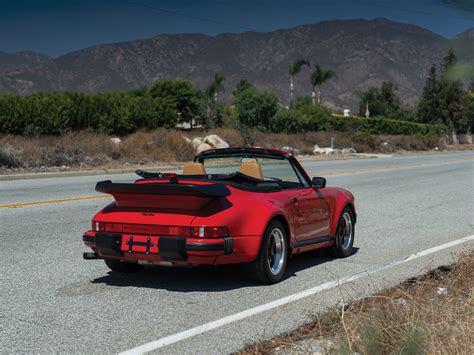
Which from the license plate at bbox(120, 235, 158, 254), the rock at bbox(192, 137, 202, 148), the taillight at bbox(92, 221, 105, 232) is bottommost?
the rock at bbox(192, 137, 202, 148)

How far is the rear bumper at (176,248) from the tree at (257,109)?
1648 inches

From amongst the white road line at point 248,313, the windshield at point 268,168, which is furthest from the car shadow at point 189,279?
the windshield at point 268,168

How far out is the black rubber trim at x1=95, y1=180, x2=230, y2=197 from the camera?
642 cm

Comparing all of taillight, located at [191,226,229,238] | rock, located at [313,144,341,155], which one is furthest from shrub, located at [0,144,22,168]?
rock, located at [313,144,341,155]

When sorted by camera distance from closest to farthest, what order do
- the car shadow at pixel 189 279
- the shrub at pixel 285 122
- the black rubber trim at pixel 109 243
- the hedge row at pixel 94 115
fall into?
the black rubber trim at pixel 109 243
the car shadow at pixel 189 279
the hedge row at pixel 94 115
the shrub at pixel 285 122

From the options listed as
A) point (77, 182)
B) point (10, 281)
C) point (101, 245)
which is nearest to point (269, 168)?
point (101, 245)

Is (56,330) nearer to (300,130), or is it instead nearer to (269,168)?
(269,168)

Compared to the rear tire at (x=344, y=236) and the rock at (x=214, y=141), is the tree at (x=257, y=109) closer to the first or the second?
the rock at (x=214, y=141)

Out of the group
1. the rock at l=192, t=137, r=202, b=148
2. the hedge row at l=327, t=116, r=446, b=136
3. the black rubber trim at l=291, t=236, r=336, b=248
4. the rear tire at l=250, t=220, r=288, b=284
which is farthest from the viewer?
the hedge row at l=327, t=116, r=446, b=136

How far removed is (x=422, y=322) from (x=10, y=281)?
4.25 m

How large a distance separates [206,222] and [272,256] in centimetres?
103

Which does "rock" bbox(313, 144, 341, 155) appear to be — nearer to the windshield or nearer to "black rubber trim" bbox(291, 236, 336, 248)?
"black rubber trim" bbox(291, 236, 336, 248)

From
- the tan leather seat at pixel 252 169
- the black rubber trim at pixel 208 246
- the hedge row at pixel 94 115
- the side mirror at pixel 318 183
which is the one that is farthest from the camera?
the hedge row at pixel 94 115

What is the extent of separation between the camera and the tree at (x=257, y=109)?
49125 millimetres
